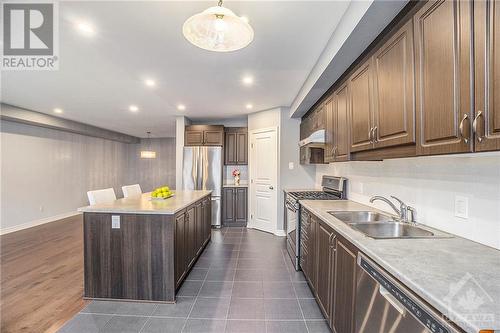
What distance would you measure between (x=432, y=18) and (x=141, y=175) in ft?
32.0

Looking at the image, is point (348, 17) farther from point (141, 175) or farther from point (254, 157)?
point (141, 175)

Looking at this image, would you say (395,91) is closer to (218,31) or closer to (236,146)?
(218,31)

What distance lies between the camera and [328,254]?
1927 millimetres

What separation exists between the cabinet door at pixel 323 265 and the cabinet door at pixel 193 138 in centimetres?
401

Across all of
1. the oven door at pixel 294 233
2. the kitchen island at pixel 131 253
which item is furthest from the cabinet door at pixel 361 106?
the kitchen island at pixel 131 253

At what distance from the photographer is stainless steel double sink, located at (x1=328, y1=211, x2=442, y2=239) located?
1660 millimetres

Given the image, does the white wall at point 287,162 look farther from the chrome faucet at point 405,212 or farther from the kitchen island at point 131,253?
the chrome faucet at point 405,212

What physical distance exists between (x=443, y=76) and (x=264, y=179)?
13.2ft

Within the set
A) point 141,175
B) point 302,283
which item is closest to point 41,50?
point 302,283

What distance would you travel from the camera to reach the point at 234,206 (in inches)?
218

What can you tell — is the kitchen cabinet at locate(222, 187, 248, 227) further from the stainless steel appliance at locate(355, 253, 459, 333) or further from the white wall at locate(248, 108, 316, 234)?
the stainless steel appliance at locate(355, 253, 459, 333)

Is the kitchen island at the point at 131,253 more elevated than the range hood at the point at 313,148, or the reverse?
the range hood at the point at 313,148

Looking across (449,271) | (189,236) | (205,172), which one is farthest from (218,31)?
(205,172)

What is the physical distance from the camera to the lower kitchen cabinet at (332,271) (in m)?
1.50
